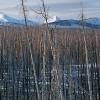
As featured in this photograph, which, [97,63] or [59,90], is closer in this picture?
[59,90]

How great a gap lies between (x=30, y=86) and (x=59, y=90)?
841 inches

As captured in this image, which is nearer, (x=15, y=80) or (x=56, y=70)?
(x=56, y=70)

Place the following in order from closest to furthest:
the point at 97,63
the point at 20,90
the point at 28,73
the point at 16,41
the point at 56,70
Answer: the point at 56,70
the point at 20,90
the point at 28,73
the point at 97,63
the point at 16,41

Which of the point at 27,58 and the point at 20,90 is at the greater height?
the point at 27,58

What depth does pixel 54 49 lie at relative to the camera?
980 cm

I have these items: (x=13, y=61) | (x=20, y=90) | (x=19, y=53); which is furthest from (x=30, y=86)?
(x=19, y=53)

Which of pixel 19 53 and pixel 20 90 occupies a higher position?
pixel 19 53

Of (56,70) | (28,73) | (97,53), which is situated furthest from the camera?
(97,53)

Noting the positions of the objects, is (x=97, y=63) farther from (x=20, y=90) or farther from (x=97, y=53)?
(x=20, y=90)

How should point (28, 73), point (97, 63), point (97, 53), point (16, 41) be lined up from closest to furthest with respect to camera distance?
1. point (28, 73)
2. point (97, 63)
3. point (97, 53)
4. point (16, 41)

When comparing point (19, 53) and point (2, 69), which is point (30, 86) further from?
point (19, 53)

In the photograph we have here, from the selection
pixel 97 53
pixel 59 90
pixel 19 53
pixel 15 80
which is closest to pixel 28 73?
pixel 15 80

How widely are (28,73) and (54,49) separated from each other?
2362 cm

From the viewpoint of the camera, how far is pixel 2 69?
3138 cm
